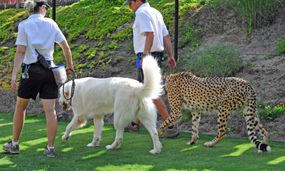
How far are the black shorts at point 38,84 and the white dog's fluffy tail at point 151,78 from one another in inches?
44.1

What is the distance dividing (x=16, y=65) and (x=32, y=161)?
1.16 meters

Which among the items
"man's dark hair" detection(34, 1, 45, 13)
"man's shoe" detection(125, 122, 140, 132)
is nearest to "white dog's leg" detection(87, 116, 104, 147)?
"man's shoe" detection(125, 122, 140, 132)

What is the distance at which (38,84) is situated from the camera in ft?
24.1

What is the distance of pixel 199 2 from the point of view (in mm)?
15531

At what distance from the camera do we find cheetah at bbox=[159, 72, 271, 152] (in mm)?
8008

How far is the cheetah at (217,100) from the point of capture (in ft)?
26.3

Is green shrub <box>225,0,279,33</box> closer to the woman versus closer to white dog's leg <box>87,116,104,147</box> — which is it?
white dog's leg <box>87,116,104,147</box>

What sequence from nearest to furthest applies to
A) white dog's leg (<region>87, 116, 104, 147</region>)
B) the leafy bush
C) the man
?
white dog's leg (<region>87, 116, 104, 147</region>), the man, the leafy bush

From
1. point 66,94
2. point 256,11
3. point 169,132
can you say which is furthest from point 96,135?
point 256,11

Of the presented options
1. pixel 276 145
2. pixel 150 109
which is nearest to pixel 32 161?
pixel 150 109

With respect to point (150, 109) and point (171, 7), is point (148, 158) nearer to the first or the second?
point (150, 109)

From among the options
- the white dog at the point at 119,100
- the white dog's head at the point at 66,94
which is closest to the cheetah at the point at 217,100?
the white dog at the point at 119,100

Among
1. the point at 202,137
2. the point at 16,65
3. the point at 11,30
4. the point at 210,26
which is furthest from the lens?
the point at 11,30

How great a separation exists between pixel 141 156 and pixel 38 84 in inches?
61.5
